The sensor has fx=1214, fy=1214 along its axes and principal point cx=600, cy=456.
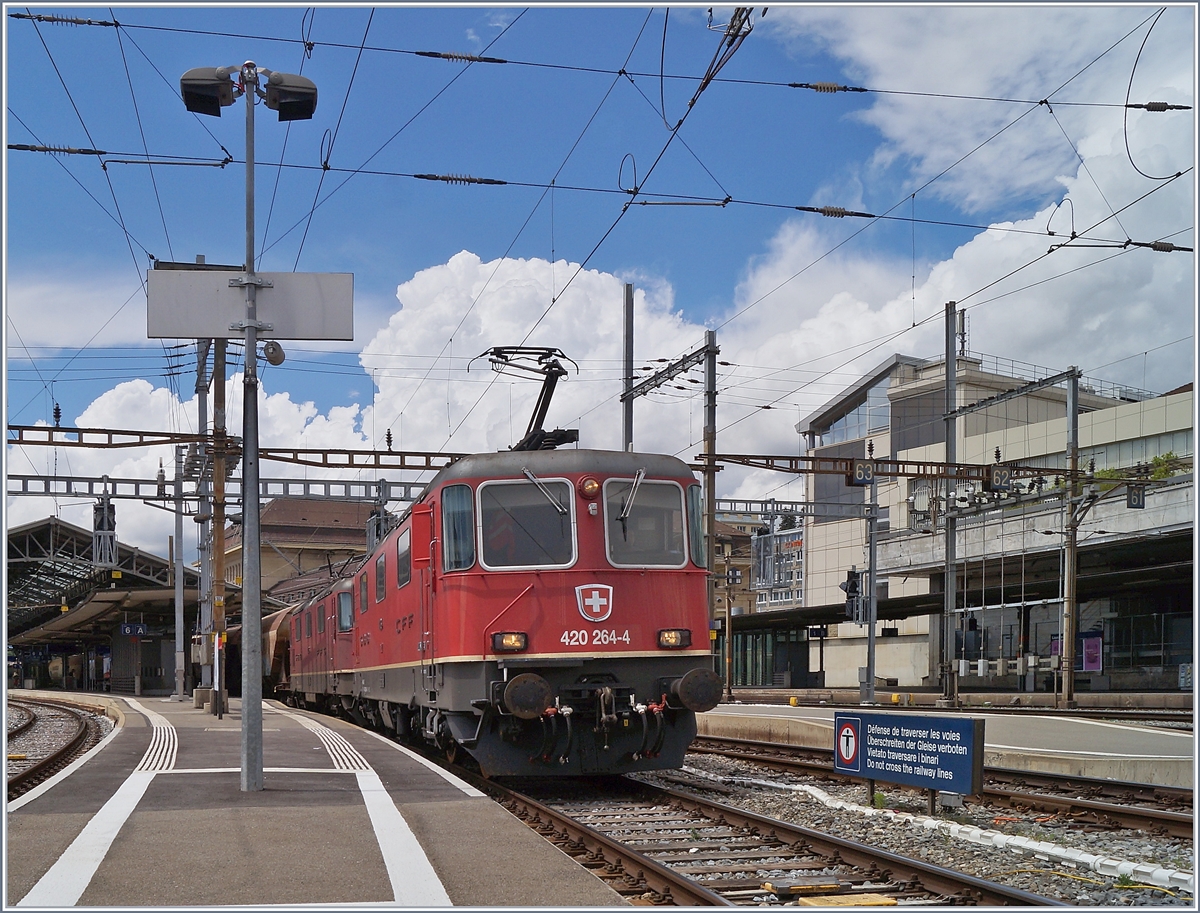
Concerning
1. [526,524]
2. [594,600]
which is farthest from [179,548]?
[594,600]

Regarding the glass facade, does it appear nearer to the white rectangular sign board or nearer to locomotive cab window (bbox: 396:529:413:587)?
locomotive cab window (bbox: 396:529:413:587)

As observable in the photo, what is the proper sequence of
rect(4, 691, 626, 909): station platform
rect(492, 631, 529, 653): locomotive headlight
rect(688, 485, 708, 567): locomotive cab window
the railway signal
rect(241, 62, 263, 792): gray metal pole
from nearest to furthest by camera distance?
rect(4, 691, 626, 909): station platform
rect(241, 62, 263, 792): gray metal pole
rect(492, 631, 529, 653): locomotive headlight
rect(688, 485, 708, 567): locomotive cab window
the railway signal

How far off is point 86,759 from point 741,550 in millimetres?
78168

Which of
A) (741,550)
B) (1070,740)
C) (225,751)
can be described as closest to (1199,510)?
(1070,740)

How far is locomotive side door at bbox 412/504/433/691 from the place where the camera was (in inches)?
510

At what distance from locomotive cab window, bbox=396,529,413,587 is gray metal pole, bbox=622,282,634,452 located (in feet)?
47.7

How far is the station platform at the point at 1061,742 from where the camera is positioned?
45.9 ft

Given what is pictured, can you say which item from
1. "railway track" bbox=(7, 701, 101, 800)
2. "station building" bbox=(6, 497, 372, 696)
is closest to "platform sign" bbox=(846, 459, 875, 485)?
"station building" bbox=(6, 497, 372, 696)

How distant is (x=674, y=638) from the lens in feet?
41.0

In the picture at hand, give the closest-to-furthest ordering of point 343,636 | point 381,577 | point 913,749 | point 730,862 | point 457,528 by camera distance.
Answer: point 730,862 → point 913,749 → point 457,528 → point 381,577 → point 343,636

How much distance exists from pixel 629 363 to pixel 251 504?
2058 cm

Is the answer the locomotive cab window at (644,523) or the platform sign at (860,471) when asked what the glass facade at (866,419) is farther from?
the locomotive cab window at (644,523)

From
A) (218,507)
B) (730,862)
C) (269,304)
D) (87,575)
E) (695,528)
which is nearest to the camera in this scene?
(730,862)

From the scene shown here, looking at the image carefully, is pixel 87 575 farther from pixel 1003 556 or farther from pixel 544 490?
pixel 544 490
